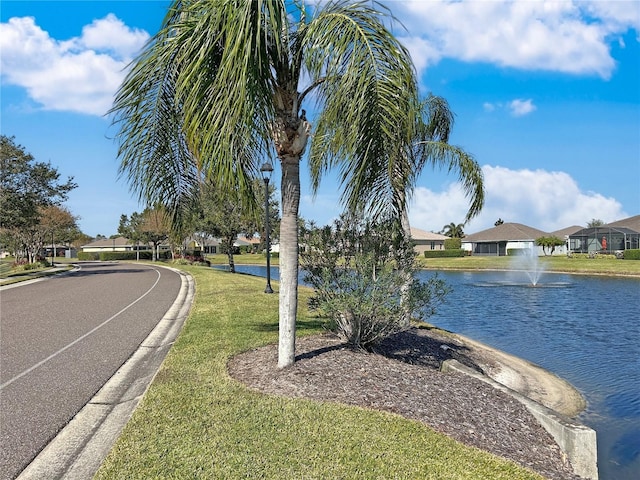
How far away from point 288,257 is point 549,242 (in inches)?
2311

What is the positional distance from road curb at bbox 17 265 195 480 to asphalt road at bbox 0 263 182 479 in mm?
111

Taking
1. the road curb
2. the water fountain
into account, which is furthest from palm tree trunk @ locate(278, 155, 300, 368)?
the water fountain

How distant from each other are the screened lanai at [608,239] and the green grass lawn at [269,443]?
58080 mm

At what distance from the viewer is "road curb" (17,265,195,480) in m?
4.19

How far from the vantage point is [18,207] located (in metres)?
30.1

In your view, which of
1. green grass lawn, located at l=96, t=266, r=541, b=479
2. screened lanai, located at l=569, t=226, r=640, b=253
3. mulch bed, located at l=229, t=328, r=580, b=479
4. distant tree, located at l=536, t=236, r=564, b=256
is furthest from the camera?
distant tree, located at l=536, t=236, r=564, b=256

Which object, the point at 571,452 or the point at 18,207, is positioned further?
the point at 18,207

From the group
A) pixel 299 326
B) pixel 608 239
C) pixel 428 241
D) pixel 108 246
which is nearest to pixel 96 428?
pixel 299 326

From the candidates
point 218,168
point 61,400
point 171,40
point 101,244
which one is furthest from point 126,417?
A: point 101,244

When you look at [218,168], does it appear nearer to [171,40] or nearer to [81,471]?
[171,40]

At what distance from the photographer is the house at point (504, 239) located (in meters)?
63.5

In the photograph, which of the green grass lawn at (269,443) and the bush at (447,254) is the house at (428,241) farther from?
the green grass lawn at (269,443)

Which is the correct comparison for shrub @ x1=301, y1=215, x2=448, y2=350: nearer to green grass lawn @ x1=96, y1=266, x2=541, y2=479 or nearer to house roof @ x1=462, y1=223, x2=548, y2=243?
green grass lawn @ x1=96, y1=266, x2=541, y2=479

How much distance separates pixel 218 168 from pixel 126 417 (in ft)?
9.60
